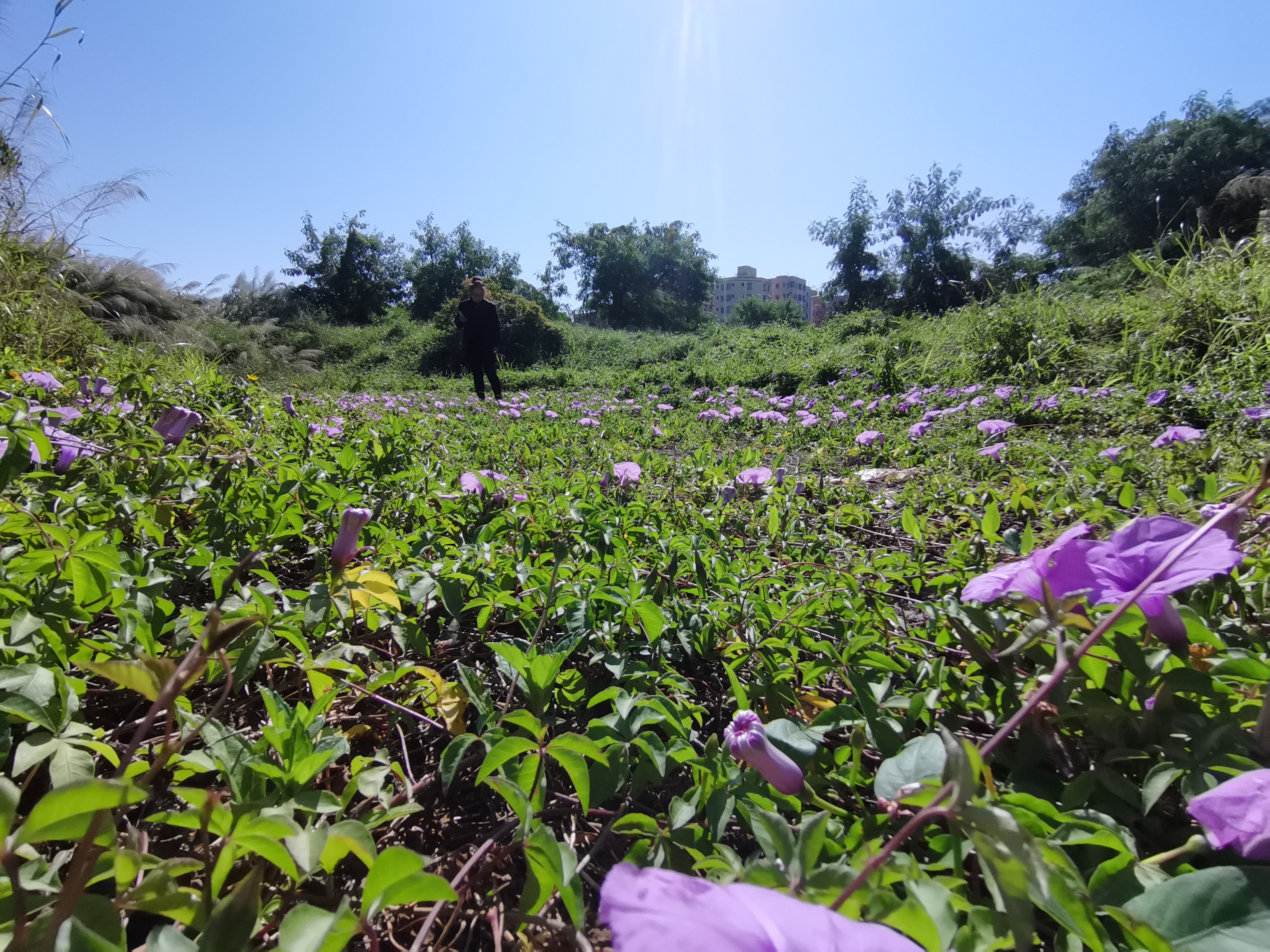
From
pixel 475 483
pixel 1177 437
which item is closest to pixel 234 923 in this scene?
pixel 475 483

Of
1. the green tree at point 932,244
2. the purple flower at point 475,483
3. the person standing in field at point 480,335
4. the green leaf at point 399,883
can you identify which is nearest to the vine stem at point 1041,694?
the green leaf at point 399,883

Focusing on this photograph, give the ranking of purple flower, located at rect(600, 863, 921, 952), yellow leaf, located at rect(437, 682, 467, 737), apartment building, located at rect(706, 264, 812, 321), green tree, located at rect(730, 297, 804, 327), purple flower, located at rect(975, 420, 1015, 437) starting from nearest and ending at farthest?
purple flower, located at rect(600, 863, 921, 952)
yellow leaf, located at rect(437, 682, 467, 737)
purple flower, located at rect(975, 420, 1015, 437)
green tree, located at rect(730, 297, 804, 327)
apartment building, located at rect(706, 264, 812, 321)

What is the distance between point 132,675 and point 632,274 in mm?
35717

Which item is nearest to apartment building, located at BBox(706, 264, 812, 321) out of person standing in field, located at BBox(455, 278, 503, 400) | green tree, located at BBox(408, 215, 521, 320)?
green tree, located at BBox(408, 215, 521, 320)

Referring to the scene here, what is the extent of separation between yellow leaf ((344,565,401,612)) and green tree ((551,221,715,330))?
33522 millimetres

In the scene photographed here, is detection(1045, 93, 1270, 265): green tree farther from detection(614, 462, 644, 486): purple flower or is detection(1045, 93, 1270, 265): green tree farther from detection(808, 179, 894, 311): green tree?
detection(614, 462, 644, 486): purple flower

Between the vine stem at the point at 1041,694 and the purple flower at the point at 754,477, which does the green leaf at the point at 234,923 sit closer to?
the vine stem at the point at 1041,694

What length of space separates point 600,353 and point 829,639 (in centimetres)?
1620

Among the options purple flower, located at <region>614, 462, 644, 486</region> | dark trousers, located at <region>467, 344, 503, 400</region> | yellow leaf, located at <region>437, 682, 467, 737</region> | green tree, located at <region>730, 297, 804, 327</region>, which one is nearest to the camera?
yellow leaf, located at <region>437, 682, 467, 737</region>

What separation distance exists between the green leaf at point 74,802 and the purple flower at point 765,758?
21.5 inches

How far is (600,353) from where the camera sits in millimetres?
16891

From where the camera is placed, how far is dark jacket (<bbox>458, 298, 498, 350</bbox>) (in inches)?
304

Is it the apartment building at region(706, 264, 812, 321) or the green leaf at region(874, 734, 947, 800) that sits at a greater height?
the apartment building at region(706, 264, 812, 321)

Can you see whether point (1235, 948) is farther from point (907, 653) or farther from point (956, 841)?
point (907, 653)
